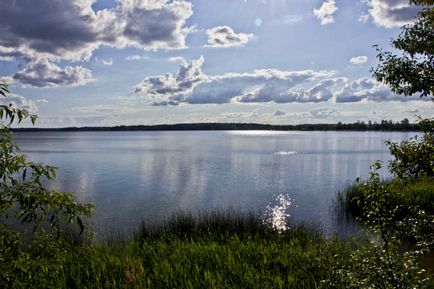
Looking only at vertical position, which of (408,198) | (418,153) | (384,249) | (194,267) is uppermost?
(418,153)

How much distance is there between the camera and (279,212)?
1014 inches

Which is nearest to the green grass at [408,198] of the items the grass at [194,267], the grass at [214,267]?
the grass at [214,267]

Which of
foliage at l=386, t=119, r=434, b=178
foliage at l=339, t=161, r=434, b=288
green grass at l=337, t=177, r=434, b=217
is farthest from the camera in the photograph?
green grass at l=337, t=177, r=434, b=217

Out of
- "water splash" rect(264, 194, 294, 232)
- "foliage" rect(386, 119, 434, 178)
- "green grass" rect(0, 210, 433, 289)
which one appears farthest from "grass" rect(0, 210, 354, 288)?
"water splash" rect(264, 194, 294, 232)

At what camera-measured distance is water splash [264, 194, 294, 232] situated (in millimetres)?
21962

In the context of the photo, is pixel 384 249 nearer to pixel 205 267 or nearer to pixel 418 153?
pixel 418 153

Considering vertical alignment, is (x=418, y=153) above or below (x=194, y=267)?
above

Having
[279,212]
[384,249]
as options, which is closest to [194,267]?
[384,249]

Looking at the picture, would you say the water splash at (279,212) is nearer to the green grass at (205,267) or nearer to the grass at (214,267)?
the grass at (214,267)

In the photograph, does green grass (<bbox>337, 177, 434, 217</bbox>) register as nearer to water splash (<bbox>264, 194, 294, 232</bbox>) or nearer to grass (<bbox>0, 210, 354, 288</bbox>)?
water splash (<bbox>264, 194, 294, 232</bbox>)

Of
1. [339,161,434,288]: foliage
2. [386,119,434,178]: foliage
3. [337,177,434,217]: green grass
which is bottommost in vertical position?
[337,177,434,217]: green grass

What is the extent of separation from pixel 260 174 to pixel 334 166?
50.5ft

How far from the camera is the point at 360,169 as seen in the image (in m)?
51.8

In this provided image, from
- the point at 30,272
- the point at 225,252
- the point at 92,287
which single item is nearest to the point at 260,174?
the point at 225,252
